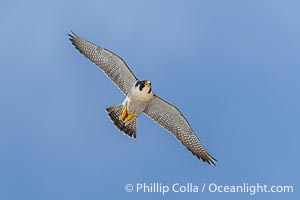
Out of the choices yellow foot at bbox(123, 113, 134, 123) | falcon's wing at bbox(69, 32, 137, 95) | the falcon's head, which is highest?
falcon's wing at bbox(69, 32, 137, 95)

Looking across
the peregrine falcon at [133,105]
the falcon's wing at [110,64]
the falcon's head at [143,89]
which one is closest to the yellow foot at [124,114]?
the peregrine falcon at [133,105]

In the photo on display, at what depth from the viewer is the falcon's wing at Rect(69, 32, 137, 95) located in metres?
13.9

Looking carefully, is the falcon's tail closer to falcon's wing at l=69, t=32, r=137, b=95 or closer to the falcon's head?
falcon's wing at l=69, t=32, r=137, b=95

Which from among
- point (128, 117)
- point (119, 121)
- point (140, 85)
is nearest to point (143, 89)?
point (140, 85)

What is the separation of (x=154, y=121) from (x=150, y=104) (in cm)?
44

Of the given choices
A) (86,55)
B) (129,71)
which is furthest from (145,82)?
(86,55)

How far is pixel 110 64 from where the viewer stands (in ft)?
46.0

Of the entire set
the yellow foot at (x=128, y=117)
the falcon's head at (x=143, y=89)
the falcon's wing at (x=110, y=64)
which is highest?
the falcon's wing at (x=110, y=64)

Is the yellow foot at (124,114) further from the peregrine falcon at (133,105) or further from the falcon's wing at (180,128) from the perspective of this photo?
the falcon's wing at (180,128)

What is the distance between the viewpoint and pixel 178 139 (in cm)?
1437

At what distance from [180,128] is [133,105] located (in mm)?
1239

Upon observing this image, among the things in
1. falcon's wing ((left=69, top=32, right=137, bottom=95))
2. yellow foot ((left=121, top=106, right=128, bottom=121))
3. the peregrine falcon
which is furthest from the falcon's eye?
yellow foot ((left=121, top=106, right=128, bottom=121))

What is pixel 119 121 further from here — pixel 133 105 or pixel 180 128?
pixel 180 128

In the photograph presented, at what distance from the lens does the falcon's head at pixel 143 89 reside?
1354 cm
